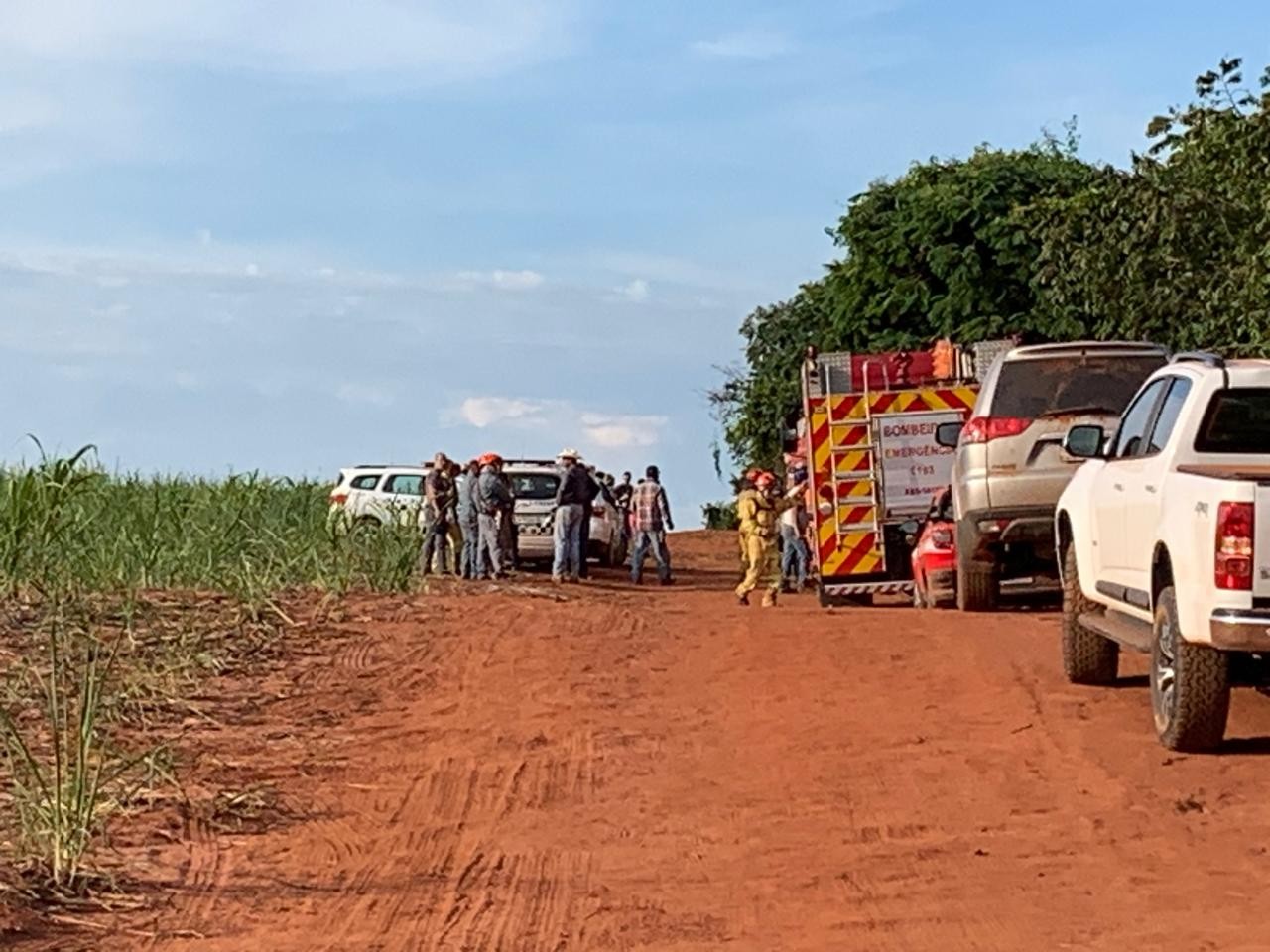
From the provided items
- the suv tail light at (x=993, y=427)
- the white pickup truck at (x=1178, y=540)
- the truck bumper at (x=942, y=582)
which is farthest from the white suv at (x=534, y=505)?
the white pickup truck at (x=1178, y=540)

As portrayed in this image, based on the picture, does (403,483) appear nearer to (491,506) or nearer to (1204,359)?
(491,506)

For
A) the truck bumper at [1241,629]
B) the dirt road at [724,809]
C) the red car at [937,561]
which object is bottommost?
the dirt road at [724,809]

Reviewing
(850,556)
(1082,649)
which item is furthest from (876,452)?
(1082,649)

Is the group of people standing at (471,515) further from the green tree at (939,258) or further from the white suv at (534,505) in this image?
the green tree at (939,258)

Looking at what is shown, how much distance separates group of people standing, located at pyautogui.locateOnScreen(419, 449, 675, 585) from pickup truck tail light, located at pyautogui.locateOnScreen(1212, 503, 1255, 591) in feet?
51.0

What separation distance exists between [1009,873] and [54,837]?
11.3 feet

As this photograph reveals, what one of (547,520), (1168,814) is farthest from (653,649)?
(547,520)

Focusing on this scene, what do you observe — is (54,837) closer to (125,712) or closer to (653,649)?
(125,712)

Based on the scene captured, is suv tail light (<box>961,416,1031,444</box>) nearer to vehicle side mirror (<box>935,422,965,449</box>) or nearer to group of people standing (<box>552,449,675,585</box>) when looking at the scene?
vehicle side mirror (<box>935,422,965,449</box>)

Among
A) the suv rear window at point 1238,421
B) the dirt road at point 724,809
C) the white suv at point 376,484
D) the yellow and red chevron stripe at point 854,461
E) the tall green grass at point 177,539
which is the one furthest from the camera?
the white suv at point 376,484

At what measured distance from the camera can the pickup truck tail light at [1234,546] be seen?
866cm

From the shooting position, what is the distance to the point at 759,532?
1895 centimetres

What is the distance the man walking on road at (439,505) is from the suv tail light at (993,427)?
949 cm

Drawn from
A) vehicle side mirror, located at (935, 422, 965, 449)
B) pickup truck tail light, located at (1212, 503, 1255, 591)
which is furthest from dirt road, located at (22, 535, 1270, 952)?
vehicle side mirror, located at (935, 422, 965, 449)
